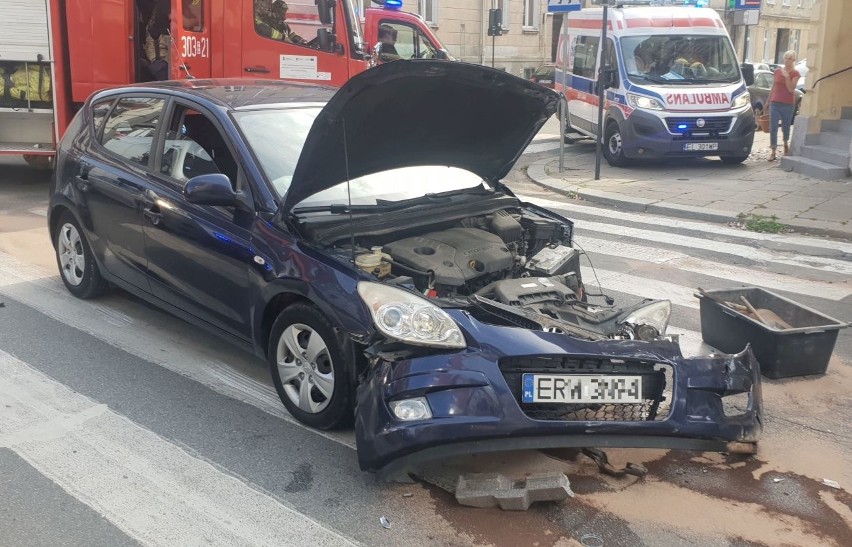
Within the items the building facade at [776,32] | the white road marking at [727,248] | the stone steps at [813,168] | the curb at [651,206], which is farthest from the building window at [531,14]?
the white road marking at [727,248]

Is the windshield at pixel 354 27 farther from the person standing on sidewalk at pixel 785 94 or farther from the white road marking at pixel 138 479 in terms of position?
the white road marking at pixel 138 479

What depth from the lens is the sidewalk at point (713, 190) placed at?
422 inches

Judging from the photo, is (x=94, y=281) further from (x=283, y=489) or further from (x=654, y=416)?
(x=654, y=416)

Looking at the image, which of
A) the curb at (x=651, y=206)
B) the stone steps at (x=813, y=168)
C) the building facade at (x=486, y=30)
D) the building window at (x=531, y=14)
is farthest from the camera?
the building window at (x=531, y=14)

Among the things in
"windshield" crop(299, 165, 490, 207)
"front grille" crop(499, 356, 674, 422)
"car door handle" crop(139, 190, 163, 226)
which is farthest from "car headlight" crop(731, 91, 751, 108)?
"front grille" crop(499, 356, 674, 422)

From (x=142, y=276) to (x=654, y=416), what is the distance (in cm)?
348

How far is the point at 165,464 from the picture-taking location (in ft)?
13.6

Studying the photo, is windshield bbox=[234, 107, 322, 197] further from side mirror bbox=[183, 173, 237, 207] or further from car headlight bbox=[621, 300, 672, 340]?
car headlight bbox=[621, 300, 672, 340]

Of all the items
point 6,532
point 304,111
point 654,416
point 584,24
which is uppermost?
point 584,24

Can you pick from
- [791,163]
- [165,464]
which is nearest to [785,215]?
[791,163]

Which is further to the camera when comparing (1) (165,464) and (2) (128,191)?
(2) (128,191)

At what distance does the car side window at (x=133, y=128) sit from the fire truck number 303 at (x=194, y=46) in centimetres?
518

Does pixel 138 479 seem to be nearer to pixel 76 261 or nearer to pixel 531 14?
pixel 76 261

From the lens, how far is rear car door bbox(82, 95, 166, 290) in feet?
18.6
